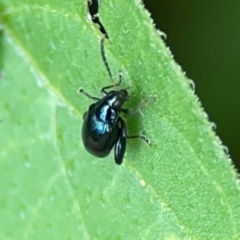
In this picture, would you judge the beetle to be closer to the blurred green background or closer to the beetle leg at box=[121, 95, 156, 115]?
the beetle leg at box=[121, 95, 156, 115]

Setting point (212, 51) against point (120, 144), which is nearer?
point (120, 144)

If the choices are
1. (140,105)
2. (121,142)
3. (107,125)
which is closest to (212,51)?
(107,125)

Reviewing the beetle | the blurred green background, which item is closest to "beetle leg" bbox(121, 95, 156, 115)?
the beetle

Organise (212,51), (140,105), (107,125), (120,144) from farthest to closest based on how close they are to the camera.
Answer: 1. (212,51)
2. (107,125)
3. (120,144)
4. (140,105)

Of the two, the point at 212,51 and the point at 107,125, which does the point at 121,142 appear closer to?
the point at 107,125

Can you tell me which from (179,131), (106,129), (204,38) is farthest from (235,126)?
(179,131)

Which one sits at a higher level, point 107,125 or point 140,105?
point 140,105

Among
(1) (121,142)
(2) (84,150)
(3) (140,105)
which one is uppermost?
(3) (140,105)
